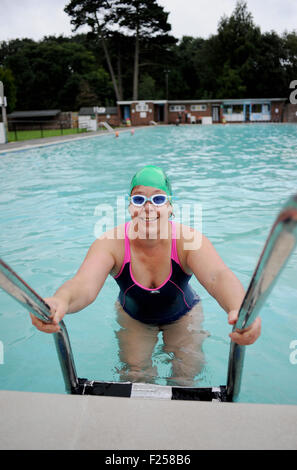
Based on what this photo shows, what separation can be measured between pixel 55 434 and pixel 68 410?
0.12 m

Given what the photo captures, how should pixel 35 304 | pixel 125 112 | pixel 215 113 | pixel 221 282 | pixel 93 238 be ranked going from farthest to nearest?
pixel 215 113, pixel 125 112, pixel 93 238, pixel 221 282, pixel 35 304

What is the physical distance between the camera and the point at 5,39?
199 ft

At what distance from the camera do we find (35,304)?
1.50 meters

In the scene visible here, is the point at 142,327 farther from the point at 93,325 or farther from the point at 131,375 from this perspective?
the point at 93,325

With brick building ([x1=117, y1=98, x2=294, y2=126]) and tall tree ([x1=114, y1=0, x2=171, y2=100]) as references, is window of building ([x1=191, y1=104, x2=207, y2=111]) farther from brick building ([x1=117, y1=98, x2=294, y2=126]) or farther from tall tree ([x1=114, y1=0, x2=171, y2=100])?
tall tree ([x1=114, y1=0, x2=171, y2=100])

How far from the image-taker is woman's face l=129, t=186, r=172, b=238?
2.42 m

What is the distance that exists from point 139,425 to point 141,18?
54345 mm

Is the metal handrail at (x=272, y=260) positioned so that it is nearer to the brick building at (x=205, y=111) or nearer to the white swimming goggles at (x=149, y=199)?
the white swimming goggles at (x=149, y=199)

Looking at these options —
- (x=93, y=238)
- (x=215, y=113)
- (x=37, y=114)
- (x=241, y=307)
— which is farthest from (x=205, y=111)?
(x=241, y=307)

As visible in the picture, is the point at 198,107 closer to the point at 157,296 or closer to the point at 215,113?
the point at 215,113

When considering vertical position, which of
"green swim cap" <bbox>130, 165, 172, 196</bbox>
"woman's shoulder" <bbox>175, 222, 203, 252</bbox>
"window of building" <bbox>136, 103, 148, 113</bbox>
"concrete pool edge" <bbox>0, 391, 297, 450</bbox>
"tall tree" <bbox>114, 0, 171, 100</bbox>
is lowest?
"concrete pool edge" <bbox>0, 391, 297, 450</bbox>

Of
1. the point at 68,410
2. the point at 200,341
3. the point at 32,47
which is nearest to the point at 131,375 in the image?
the point at 200,341

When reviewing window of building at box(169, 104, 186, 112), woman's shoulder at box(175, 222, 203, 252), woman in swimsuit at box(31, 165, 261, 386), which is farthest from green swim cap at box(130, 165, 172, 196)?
window of building at box(169, 104, 186, 112)

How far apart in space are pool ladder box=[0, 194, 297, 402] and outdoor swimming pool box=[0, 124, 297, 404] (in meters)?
1.12
